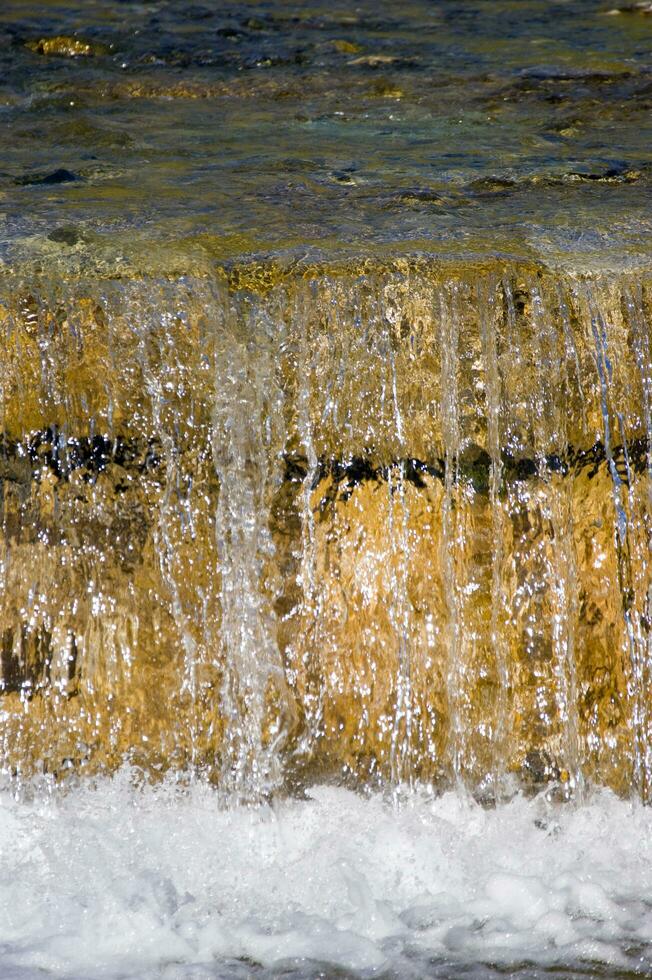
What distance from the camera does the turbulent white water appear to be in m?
2.88

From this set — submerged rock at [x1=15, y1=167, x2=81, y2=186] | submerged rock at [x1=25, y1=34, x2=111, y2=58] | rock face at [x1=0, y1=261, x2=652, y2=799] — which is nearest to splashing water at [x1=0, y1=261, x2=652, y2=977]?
rock face at [x1=0, y1=261, x2=652, y2=799]

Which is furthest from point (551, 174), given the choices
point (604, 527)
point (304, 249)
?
point (604, 527)

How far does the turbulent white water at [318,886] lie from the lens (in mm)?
2877

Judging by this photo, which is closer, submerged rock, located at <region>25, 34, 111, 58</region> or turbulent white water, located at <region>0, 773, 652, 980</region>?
turbulent white water, located at <region>0, 773, 652, 980</region>

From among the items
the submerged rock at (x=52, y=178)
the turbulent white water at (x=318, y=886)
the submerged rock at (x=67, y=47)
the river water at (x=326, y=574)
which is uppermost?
the submerged rock at (x=67, y=47)

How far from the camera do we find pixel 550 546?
3246 mm

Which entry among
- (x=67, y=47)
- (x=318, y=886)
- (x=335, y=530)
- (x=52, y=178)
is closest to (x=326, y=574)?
(x=335, y=530)

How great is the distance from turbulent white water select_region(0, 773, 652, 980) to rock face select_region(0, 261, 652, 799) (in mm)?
105

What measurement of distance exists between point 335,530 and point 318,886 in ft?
2.95

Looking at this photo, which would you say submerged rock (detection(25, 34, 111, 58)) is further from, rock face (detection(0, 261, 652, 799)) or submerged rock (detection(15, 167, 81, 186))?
rock face (detection(0, 261, 652, 799))

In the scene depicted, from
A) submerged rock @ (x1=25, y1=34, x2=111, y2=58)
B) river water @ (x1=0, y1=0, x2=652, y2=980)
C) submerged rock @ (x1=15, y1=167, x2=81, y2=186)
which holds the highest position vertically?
submerged rock @ (x1=25, y1=34, x2=111, y2=58)

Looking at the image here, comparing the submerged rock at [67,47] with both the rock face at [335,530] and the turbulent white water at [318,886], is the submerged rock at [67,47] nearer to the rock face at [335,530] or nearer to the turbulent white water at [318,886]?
the rock face at [335,530]

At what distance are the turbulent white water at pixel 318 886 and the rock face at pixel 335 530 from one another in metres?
0.11

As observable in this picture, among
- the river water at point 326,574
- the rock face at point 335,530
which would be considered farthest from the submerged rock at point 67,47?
the rock face at point 335,530
